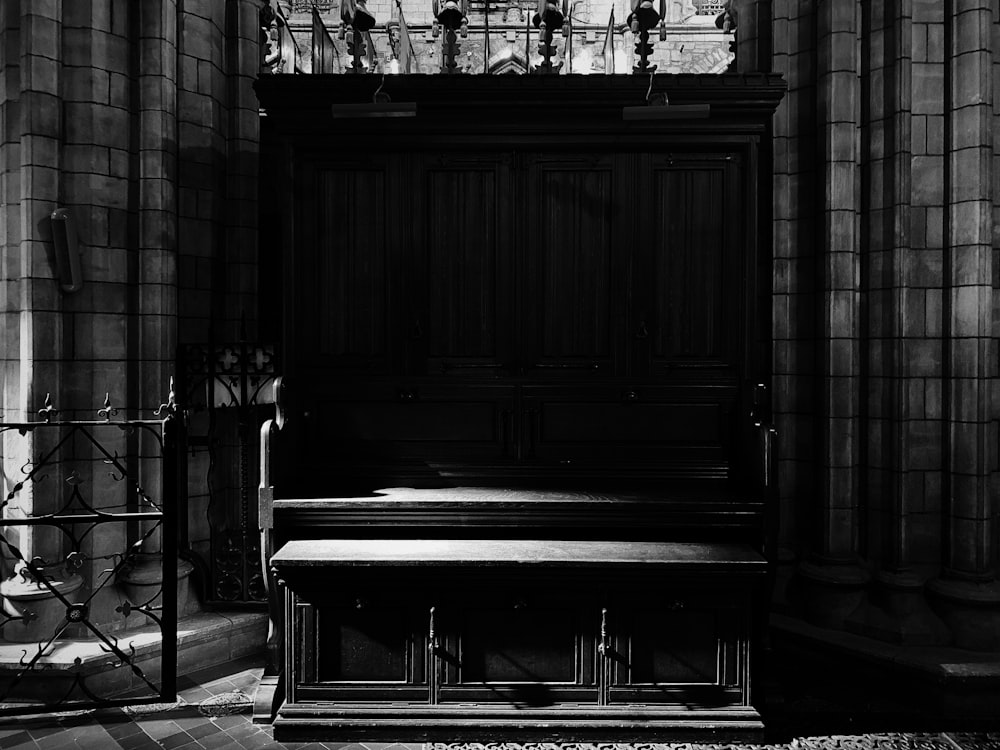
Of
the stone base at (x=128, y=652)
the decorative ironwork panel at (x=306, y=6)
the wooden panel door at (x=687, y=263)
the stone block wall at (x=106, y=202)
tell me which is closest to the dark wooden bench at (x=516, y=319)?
the wooden panel door at (x=687, y=263)

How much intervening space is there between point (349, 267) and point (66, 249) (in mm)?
1618

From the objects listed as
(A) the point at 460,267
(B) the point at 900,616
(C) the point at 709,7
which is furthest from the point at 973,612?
(C) the point at 709,7

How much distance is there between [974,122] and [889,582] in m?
2.75

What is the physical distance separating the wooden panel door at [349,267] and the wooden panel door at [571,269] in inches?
31.6

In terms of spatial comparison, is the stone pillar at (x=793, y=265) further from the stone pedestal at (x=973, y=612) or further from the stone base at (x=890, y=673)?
the stone pedestal at (x=973, y=612)

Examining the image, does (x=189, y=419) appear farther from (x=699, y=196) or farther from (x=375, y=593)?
(x=699, y=196)

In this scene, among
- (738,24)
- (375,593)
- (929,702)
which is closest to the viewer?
(375,593)

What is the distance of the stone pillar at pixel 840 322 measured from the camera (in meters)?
3.93

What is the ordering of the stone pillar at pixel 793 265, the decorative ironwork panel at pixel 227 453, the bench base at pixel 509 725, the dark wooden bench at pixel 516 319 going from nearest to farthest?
the bench base at pixel 509 725 → the dark wooden bench at pixel 516 319 → the decorative ironwork panel at pixel 227 453 → the stone pillar at pixel 793 265

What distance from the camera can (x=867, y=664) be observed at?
3.67 m

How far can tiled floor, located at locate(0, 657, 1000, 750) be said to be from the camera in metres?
3.12

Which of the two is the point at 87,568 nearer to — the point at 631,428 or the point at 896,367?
the point at 631,428

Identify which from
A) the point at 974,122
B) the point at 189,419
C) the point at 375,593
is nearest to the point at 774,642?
the point at 375,593

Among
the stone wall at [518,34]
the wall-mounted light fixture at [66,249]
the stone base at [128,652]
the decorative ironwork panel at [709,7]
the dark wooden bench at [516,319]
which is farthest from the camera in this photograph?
the decorative ironwork panel at [709,7]
